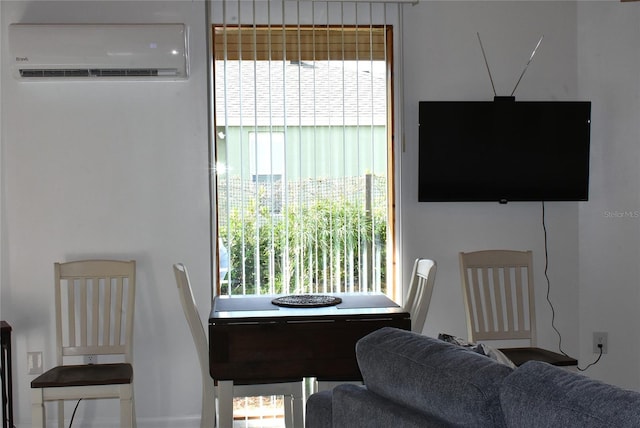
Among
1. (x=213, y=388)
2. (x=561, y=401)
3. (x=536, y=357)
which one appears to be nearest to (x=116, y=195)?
(x=213, y=388)

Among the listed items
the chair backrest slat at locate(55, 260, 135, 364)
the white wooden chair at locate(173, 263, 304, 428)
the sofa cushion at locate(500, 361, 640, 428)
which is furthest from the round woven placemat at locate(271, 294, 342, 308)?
the sofa cushion at locate(500, 361, 640, 428)

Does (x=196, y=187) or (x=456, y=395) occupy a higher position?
(x=196, y=187)

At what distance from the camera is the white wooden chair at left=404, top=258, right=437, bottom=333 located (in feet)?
11.1

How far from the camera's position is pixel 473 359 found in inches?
65.4

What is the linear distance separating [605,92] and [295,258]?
203 cm

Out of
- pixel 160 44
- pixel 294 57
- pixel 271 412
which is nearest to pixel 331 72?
pixel 294 57

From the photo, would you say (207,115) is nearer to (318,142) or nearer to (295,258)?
(318,142)

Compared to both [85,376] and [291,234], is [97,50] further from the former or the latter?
[85,376]

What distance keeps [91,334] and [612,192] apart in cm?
304

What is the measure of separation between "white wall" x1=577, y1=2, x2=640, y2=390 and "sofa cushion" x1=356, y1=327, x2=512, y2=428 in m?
2.75

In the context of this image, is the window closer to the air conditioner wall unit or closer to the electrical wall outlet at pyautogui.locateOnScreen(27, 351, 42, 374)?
the air conditioner wall unit

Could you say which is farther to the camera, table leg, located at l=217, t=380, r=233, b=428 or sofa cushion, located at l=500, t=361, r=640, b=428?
table leg, located at l=217, t=380, r=233, b=428

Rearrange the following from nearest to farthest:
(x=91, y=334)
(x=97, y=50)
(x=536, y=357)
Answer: (x=536, y=357) < (x=97, y=50) < (x=91, y=334)

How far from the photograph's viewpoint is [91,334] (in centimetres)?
394
